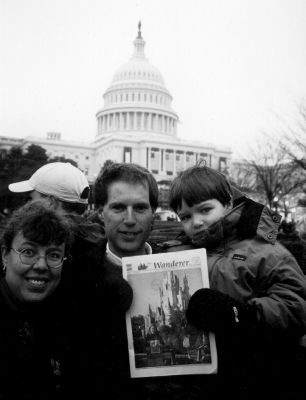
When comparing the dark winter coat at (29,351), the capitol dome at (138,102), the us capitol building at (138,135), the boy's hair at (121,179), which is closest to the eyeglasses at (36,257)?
the dark winter coat at (29,351)

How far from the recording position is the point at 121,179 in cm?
249

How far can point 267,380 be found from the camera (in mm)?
2068

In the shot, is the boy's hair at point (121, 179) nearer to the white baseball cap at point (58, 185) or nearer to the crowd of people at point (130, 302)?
the crowd of people at point (130, 302)

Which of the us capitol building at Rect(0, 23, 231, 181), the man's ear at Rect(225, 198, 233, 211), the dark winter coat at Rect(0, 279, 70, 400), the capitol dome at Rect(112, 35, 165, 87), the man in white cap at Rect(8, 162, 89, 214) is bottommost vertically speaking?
the dark winter coat at Rect(0, 279, 70, 400)

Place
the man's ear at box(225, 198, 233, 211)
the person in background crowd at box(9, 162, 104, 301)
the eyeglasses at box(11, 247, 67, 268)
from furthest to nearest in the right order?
the person in background crowd at box(9, 162, 104, 301) < the man's ear at box(225, 198, 233, 211) < the eyeglasses at box(11, 247, 67, 268)

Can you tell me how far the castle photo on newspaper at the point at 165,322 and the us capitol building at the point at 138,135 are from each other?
78.4 m

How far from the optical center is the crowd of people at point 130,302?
6.70ft

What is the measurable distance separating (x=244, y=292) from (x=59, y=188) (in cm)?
147

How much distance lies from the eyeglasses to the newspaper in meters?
0.33

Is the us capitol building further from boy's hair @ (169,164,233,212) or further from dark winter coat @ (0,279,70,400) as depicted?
dark winter coat @ (0,279,70,400)

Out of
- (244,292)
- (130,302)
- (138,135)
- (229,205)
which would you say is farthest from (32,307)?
(138,135)

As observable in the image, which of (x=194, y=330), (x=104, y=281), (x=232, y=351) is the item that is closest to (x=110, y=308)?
(x=104, y=281)

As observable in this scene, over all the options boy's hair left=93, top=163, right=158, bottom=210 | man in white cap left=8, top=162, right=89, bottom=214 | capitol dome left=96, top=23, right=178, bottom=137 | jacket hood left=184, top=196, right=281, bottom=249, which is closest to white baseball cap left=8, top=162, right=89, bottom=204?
man in white cap left=8, top=162, right=89, bottom=214

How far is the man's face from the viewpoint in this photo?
238 cm
